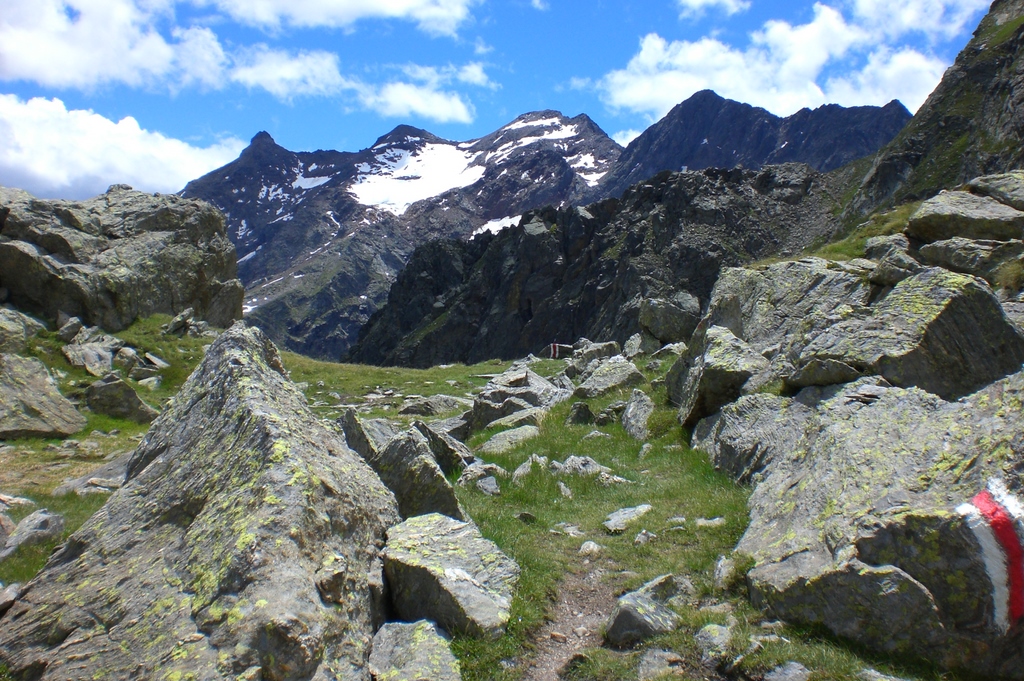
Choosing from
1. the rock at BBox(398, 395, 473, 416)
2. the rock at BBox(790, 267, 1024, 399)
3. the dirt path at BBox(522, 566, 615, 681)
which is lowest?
the rock at BBox(398, 395, 473, 416)

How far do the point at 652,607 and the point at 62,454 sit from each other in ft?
56.6

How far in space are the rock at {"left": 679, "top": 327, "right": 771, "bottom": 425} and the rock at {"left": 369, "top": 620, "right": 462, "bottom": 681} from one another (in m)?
9.17

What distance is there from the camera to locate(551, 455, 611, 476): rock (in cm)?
1251

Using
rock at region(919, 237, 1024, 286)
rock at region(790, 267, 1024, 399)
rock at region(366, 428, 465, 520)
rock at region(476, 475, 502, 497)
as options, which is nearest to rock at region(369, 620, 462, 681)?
rock at region(366, 428, 465, 520)

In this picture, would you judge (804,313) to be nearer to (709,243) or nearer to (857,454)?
(857,454)

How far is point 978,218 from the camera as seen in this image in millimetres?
19219

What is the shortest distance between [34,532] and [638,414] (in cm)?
1249

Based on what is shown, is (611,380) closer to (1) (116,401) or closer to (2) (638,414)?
(2) (638,414)

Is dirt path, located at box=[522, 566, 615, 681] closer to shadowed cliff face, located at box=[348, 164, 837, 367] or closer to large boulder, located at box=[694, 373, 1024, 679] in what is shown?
large boulder, located at box=[694, 373, 1024, 679]

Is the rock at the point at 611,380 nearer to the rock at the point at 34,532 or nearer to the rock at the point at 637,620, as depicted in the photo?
the rock at the point at 637,620

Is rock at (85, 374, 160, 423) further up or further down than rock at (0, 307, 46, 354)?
further down

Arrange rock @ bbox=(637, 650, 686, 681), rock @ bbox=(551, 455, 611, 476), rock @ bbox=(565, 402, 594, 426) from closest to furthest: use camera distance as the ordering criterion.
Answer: rock @ bbox=(637, 650, 686, 681)
rock @ bbox=(551, 455, 611, 476)
rock @ bbox=(565, 402, 594, 426)

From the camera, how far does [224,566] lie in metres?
5.68

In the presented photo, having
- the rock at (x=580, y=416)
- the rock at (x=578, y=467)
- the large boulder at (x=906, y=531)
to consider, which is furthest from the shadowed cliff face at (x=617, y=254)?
the large boulder at (x=906, y=531)
